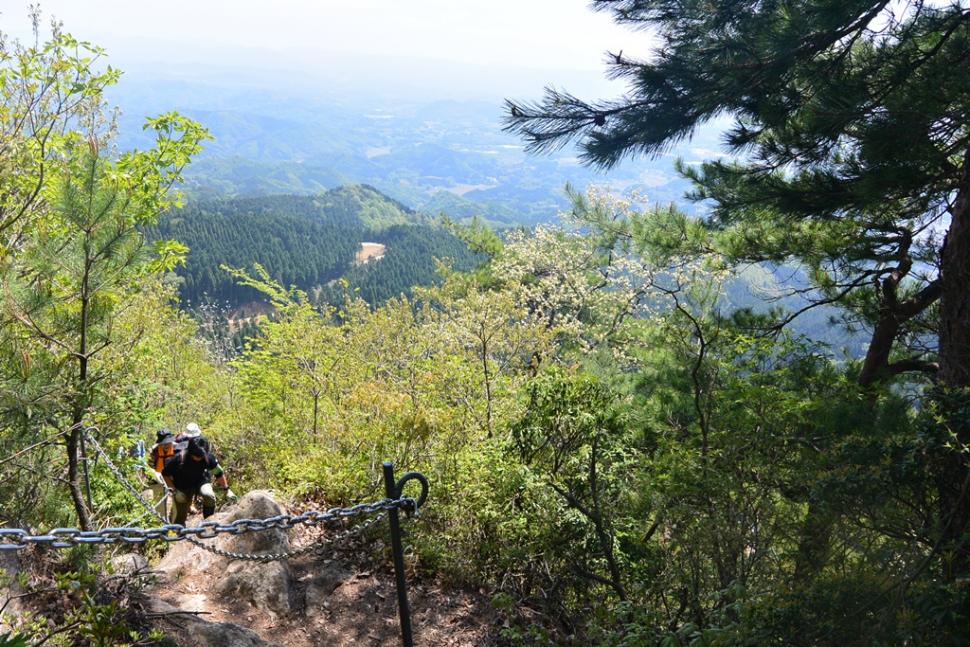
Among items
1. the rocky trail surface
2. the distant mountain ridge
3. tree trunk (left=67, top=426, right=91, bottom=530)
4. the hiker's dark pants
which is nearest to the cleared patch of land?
the distant mountain ridge

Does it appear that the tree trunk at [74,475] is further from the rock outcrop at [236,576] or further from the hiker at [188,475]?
the hiker at [188,475]

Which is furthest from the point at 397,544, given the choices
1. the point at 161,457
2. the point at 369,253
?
the point at 369,253

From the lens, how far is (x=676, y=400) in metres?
6.46

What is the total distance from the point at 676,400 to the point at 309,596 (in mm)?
4108

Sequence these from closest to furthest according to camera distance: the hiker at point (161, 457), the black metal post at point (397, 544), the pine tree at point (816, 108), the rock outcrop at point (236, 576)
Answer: the black metal post at point (397, 544) < the pine tree at point (816, 108) < the rock outcrop at point (236, 576) < the hiker at point (161, 457)

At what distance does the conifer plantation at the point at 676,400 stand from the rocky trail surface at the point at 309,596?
9cm

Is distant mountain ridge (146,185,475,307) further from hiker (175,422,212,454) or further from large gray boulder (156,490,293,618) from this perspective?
large gray boulder (156,490,293,618)

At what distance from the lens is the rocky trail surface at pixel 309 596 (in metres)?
4.77

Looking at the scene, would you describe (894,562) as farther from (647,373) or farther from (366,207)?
(366,207)

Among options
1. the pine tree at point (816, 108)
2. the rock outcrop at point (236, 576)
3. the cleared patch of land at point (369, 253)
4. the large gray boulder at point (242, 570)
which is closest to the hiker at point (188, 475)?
the large gray boulder at point (242, 570)

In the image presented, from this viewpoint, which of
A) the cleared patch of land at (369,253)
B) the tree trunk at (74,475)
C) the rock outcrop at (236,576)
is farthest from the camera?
the cleared patch of land at (369,253)

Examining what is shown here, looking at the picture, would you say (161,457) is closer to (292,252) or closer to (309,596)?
(309,596)

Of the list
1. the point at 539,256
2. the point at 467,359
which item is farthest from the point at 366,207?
the point at 467,359

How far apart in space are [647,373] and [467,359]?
2300 mm
